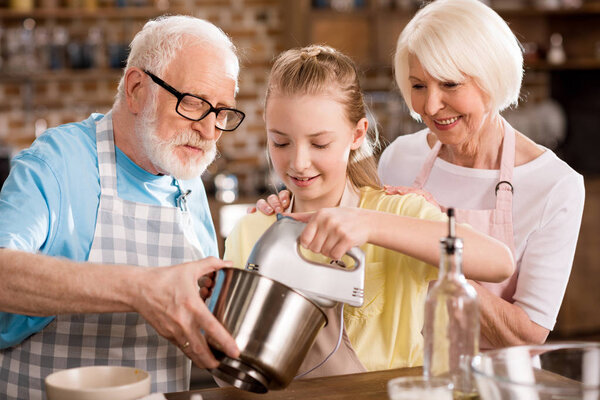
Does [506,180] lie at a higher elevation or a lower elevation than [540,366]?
higher

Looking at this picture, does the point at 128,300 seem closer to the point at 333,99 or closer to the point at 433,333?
the point at 433,333

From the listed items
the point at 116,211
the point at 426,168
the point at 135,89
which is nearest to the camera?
the point at 116,211

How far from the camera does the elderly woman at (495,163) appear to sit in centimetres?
175

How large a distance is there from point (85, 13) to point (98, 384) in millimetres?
3686

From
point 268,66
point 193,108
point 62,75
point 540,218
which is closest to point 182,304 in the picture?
point 193,108

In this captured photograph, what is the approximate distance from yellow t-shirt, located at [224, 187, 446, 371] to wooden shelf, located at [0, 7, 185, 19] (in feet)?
11.0

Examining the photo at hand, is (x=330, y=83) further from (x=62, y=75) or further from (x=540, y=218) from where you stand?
(x=62, y=75)

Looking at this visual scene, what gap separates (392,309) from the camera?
59.1 inches

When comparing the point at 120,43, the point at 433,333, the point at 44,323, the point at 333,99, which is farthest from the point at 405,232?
the point at 120,43

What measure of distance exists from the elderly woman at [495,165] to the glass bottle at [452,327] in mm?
576

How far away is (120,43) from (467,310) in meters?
3.89

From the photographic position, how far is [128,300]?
1.22m

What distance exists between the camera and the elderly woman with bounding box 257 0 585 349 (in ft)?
5.74

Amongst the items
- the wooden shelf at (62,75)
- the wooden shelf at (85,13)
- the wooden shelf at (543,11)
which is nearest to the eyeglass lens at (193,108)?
the wooden shelf at (62,75)
